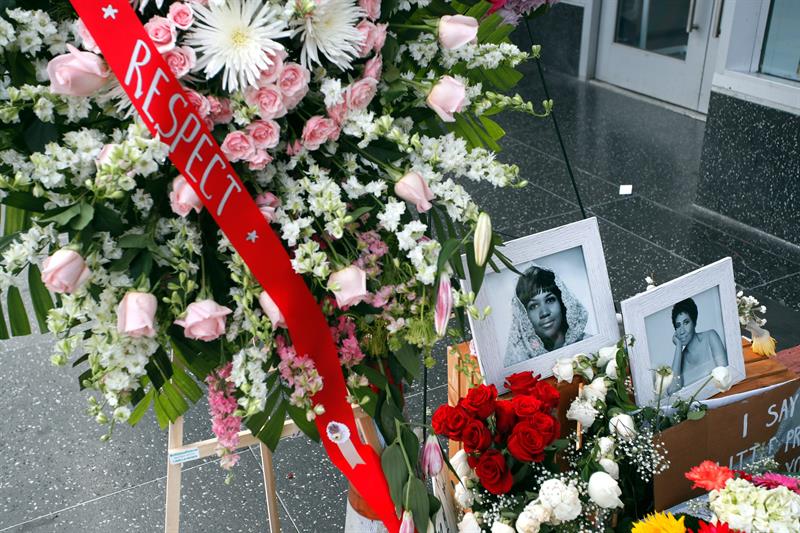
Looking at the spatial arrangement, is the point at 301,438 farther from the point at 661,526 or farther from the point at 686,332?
the point at 661,526

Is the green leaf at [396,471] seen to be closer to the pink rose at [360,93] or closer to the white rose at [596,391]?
the white rose at [596,391]

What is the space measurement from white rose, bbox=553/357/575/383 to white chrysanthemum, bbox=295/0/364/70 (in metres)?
0.60

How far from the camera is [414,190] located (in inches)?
34.0

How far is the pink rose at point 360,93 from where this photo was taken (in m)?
0.86

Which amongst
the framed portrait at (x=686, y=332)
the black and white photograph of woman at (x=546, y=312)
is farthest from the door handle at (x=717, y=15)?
the black and white photograph of woman at (x=546, y=312)

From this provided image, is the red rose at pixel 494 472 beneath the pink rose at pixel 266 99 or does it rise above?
beneath

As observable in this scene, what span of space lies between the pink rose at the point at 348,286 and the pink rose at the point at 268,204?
93 mm

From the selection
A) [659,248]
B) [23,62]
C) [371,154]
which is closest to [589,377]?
[371,154]

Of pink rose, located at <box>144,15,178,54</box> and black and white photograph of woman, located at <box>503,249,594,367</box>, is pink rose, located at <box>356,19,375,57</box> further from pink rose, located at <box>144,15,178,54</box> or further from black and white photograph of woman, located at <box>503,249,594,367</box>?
black and white photograph of woman, located at <box>503,249,594,367</box>

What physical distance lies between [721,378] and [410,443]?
0.51 metres

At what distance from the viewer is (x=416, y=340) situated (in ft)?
3.11

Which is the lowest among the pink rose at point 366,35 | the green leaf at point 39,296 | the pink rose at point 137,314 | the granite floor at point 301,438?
the granite floor at point 301,438

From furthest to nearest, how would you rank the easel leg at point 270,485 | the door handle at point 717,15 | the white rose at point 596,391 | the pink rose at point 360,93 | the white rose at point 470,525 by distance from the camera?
the door handle at point 717,15 → the easel leg at point 270,485 → the white rose at point 596,391 → the white rose at point 470,525 → the pink rose at point 360,93

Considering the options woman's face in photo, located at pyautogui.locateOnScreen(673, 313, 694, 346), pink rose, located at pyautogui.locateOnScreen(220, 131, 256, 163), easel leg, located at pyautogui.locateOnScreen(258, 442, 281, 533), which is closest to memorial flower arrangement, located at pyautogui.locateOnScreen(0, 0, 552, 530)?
pink rose, located at pyautogui.locateOnScreen(220, 131, 256, 163)
